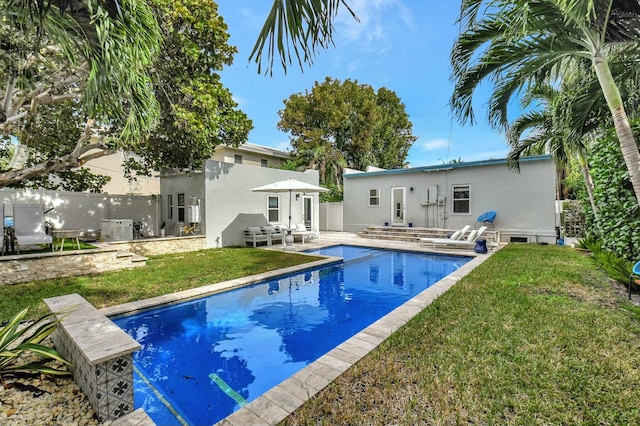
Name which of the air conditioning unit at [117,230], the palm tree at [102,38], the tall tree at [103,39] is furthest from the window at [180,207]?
the palm tree at [102,38]

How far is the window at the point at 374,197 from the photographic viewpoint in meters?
18.6

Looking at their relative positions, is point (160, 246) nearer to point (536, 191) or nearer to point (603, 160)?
point (603, 160)

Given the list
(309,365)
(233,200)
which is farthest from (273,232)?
(309,365)

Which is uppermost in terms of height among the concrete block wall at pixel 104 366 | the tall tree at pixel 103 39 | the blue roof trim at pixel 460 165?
the blue roof trim at pixel 460 165

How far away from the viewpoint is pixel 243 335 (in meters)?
5.41

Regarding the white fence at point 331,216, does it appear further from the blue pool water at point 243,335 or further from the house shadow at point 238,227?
the blue pool water at point 243,335

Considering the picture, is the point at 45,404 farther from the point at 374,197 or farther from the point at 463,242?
the point at 374,197

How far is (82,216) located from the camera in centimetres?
1382

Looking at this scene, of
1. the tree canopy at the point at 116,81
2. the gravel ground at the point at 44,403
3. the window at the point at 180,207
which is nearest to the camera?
the gravel ground at the point at 44,403

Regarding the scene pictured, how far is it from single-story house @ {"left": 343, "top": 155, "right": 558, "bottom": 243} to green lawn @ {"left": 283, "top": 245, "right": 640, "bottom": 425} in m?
9.29

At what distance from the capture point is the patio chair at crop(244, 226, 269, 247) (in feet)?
46.1

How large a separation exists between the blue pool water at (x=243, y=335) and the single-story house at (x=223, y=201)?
19.6 feet

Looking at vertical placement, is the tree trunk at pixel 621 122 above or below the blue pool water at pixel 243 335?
above

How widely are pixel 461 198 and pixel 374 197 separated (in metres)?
5.07
